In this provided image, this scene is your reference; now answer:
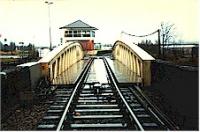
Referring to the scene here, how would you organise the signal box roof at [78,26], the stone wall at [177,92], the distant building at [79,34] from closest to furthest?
the stone wall at [177,92]
the distant building at [79,34]
the signal box roof at [78,26]

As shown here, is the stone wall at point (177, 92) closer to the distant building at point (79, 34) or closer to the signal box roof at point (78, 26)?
the distant building at point (79, 34)

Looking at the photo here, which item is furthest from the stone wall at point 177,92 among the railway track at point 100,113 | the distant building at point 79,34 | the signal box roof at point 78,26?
the signal box roof at point 78,26

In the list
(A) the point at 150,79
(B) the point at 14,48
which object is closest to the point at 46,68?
(A) the point at 150,79

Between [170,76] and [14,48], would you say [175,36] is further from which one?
[14,48]

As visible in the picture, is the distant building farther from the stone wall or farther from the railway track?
the railway track

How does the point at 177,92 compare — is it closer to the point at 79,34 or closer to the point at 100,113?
the point at 100,113

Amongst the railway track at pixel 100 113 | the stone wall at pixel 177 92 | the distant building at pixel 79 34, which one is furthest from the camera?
the distant building at pixel 79 34

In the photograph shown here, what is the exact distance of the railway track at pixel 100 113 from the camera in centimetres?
613

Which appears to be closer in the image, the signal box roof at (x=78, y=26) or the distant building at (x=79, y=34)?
the distant building at (x=79, y=34)

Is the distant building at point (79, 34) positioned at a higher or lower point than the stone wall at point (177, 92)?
higher

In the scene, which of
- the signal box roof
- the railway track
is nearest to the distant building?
the signal box roof

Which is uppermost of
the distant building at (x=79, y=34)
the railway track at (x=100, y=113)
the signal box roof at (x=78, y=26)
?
the signal box roof at (x=78, y=26)

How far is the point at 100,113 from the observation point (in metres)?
7.36

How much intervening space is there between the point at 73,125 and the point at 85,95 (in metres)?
3.41
